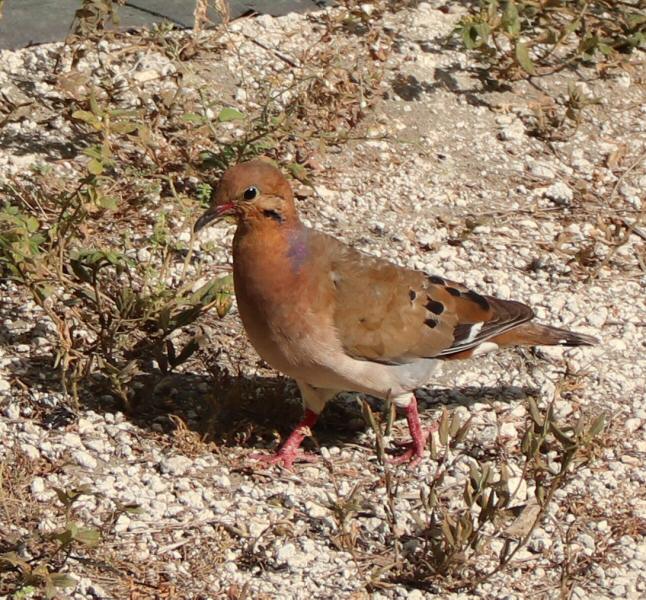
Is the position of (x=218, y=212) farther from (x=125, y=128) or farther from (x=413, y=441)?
(x=125, y=128)

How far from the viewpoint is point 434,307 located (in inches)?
212

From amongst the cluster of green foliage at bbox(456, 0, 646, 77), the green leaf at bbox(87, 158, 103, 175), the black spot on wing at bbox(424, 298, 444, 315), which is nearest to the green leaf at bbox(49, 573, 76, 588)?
the black spot on wing at bbox(424, 298, 444, 315)

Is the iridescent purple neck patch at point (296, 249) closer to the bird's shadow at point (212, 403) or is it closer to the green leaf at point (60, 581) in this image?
the bird's shadow at point (212, 403)

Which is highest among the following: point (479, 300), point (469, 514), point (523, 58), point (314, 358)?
point (523, 58)

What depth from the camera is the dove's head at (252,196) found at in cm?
483

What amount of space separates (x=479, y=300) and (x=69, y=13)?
325 centimetres

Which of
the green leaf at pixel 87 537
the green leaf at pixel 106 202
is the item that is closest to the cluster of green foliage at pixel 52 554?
the green leaf at pixel 87 537

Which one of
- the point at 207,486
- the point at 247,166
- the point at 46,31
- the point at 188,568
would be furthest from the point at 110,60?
the point at 188,568

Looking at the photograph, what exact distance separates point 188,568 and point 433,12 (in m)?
4.51

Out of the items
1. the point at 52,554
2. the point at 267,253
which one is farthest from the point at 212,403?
the point at 52,554

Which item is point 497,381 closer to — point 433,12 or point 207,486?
point 207,486

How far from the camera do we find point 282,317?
4887 millimetres

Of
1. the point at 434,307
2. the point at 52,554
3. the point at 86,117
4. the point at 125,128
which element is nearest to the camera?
the point at 52,554

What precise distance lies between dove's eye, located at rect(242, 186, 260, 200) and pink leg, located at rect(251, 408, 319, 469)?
994 mm
